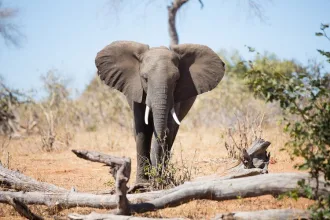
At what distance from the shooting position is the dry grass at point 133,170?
216 inches

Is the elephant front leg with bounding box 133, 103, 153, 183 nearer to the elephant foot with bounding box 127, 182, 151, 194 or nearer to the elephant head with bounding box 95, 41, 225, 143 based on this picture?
the elephant head with bounding box 95, 41, 225, 143

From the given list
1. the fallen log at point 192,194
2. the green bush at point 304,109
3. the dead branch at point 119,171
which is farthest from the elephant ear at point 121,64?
the green bush at point 304,109

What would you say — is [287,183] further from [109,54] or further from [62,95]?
[62,95]

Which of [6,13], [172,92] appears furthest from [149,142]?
[6,13]

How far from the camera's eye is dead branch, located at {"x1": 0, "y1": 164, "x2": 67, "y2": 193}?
5.67 metres

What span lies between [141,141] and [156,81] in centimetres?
94

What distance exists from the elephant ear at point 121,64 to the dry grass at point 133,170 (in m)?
1.32

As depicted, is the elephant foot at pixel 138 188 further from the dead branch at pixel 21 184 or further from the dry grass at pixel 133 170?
the dead branch at pixel 21 184

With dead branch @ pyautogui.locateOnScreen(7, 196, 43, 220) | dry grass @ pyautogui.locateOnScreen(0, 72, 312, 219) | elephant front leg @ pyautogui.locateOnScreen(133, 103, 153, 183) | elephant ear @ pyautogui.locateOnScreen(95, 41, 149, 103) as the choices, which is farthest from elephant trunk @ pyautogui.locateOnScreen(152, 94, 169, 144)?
dead branch @ pyautogui.locateOnScreen(7, 196, 43, 220)

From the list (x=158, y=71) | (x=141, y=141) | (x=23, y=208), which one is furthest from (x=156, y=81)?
(x=23, y=208)

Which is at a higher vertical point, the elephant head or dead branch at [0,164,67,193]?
the elephant head

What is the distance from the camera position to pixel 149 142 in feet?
23.9

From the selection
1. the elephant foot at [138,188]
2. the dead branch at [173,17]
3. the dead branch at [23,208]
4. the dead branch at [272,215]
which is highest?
the dead branch at [173,17]

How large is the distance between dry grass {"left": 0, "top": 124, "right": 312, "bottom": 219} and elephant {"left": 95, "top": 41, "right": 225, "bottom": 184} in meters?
0.51
